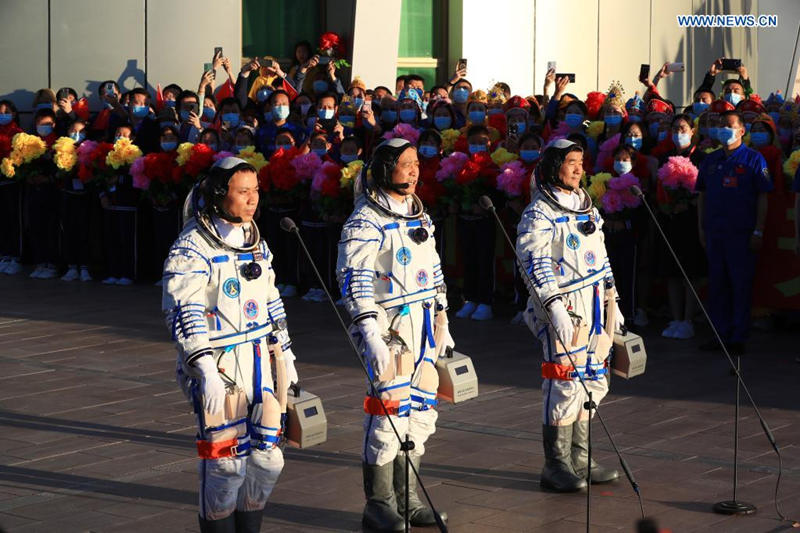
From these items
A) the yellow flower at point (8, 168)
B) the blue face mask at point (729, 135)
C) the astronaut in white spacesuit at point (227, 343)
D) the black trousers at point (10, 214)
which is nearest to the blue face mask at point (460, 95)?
the blue face mask at point (729, 135)

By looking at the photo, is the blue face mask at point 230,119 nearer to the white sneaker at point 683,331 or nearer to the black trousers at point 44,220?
the black trousers at point 44,220

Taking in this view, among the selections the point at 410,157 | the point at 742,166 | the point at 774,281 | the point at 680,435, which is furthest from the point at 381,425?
the point at 774,281

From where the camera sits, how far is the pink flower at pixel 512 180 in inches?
582

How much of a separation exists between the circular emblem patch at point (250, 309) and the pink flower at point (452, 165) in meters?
8.65

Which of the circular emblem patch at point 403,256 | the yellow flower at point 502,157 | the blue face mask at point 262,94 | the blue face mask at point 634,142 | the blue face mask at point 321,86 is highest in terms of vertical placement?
the blue face mask at point 321,86

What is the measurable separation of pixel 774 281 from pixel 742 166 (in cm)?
162

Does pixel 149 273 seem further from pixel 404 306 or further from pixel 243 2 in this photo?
pixel 404 306

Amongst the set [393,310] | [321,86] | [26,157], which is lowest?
[393,310]

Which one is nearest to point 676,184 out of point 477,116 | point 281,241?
point 477,116

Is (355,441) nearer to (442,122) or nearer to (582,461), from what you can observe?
(582,461)

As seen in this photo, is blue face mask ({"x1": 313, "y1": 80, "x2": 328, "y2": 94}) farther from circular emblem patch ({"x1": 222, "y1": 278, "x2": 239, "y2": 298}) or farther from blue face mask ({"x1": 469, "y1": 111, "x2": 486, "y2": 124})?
circular emblem patch ({"x1": 222, "y1": 278, "x2": 239, "y2": 298})

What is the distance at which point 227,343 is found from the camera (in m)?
6.81

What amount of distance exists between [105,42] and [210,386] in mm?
17209

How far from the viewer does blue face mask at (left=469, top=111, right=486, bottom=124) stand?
16.6 m
